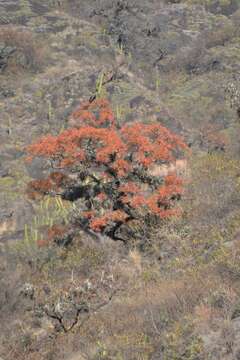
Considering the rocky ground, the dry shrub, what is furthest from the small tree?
the dry shrub

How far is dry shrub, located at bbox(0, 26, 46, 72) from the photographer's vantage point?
1827 inches

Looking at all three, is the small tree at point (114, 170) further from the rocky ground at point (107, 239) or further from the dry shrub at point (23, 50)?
the dry shrub at point (23, 50)

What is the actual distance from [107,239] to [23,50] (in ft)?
100

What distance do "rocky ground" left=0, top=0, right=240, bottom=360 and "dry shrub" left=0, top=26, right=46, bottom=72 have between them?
0.14 meters

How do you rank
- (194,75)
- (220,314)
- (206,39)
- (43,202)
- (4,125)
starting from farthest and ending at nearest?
1. (206,39)
2. (194,75)
3. (4,125)
4. (43,202)
5. (220,314)

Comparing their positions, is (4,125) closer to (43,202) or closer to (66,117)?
(66,117)

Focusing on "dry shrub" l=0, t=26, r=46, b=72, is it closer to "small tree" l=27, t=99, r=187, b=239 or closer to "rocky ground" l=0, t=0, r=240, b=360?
"rocky ground" l=0, t=0, r=240, b=360

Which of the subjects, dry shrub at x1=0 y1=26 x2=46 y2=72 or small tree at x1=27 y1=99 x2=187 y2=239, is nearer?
small tree at x1=27 y1=99 x2=187 y2=239

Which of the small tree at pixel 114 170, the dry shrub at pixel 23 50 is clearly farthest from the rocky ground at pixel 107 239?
the small tree at pixel 114 170

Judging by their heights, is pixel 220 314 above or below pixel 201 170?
above

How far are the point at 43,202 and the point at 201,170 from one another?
10.3m

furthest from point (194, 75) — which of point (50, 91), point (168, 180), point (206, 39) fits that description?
point (168, 180)

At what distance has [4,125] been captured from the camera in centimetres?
3919

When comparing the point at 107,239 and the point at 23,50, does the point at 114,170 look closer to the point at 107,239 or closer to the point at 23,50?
the point at 107,239
